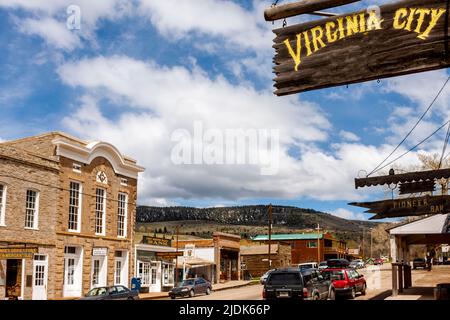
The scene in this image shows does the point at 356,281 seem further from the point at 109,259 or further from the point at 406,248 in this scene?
the point at 109,259

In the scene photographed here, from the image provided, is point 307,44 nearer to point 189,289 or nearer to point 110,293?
point 110,293

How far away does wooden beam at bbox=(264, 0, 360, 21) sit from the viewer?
526 cm

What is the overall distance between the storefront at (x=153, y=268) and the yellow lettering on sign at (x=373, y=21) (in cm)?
3927

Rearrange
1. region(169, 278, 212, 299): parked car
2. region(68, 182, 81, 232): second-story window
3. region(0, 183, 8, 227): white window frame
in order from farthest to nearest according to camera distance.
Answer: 1. region(169, 278, 212, 299): parked car
2. region(68, 182, 81, 232): second-story window
3. region(0, 183, 8, 227): white window frame

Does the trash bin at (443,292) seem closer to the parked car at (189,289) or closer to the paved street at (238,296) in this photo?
the paved street at (238,296)

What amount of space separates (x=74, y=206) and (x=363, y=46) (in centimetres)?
3343

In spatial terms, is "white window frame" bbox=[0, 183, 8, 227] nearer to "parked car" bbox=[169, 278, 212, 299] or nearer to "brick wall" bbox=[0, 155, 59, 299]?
"brick wall" bbox=[0, 155, 59, 299]

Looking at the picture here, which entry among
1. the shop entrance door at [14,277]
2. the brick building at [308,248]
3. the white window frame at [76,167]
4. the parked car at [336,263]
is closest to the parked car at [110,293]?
the shop entrance door at [14,277]

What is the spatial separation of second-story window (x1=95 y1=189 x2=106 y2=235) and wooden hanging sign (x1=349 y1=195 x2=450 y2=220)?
83.9ft

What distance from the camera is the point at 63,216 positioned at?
3506 centimetres

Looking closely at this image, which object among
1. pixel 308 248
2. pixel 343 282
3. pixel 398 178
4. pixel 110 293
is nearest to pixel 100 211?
pixel 110 293

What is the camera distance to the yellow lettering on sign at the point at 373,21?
5.32 meters

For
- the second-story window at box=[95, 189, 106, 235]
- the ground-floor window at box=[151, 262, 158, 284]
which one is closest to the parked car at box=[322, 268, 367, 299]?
the second-story window at box=[95, 189, 106, 235]
